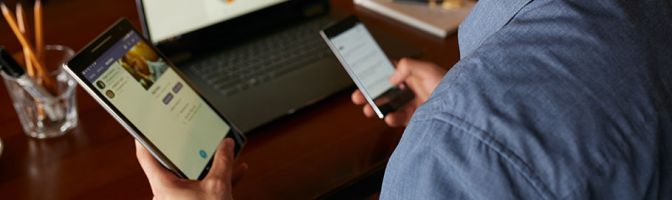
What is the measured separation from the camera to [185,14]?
960 mm

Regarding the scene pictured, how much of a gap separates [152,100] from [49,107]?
193 millimetres

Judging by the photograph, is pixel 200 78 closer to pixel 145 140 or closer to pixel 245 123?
pixel 245 123

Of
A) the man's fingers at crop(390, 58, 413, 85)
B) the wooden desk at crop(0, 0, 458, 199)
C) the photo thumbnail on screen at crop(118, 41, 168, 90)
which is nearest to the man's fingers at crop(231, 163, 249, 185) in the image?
the wooden desk at crop(0, 0, 458, 199)

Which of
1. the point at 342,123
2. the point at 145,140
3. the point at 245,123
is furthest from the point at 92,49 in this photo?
the point at 342,123

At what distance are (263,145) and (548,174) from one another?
454 mm

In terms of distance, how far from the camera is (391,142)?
843mm

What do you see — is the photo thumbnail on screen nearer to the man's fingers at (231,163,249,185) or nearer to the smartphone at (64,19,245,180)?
the smartphone at (64,19,245,180)

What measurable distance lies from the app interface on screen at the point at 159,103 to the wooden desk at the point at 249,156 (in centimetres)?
6

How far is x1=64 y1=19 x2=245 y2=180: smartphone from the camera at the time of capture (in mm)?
683

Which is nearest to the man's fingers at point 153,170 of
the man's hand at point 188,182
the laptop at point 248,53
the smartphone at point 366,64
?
the man's hand at point 188,182

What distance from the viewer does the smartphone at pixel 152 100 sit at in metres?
0.68

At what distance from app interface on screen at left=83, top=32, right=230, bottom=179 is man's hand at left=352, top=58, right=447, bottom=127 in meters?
0.20

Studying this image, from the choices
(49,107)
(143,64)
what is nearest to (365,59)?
(143,64)

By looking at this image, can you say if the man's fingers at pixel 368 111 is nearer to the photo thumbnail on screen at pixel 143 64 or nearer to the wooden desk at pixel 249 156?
the wooden desk at pixel 249 156
